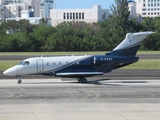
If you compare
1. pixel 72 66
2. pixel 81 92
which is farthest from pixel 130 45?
pixel 81 92

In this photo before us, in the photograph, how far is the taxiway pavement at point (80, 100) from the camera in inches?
890

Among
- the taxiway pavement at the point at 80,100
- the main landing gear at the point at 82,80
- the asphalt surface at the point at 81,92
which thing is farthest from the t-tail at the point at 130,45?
the main landing gear at the point at 82,80

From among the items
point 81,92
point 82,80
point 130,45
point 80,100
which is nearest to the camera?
point 80,100

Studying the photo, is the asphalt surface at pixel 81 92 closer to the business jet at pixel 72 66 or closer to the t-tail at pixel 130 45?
the business jet at pixel 72 66

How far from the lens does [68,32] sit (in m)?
123

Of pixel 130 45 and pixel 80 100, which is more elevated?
pixel 130 45

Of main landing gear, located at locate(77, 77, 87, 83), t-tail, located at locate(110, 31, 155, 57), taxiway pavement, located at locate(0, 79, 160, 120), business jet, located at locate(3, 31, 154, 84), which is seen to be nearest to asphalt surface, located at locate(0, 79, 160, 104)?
taxiway pavement, located at locate(0, 79, 160, 120)

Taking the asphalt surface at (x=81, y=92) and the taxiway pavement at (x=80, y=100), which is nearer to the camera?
the taxiway pavement at (x=80, y=100)

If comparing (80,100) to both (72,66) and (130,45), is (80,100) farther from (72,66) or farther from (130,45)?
(130,45)

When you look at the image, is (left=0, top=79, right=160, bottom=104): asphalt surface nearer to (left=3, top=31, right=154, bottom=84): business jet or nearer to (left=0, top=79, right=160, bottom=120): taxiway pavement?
(left=0, top=79, right=160, bottom=120): taxiway pavement

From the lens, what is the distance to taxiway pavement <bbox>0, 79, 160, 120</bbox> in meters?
22.6

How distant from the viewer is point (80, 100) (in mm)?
28078

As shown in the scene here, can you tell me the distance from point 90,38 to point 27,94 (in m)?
81.3
